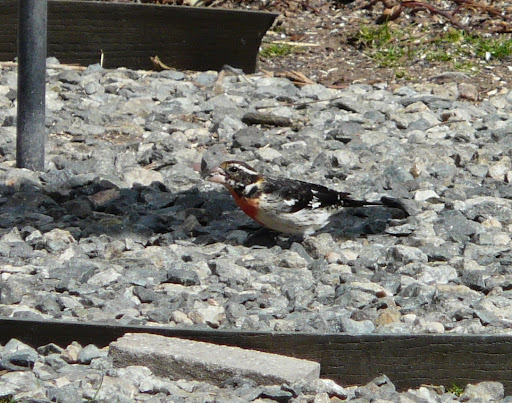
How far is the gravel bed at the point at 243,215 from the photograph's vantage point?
4.08m

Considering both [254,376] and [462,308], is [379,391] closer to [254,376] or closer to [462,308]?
[254,376]

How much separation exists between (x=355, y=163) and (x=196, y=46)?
243 cm

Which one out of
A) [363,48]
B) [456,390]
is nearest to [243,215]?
[456,390]

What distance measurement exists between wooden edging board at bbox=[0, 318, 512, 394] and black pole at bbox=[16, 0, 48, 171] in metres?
2.51

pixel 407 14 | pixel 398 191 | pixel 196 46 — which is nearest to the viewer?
pixel 398 191

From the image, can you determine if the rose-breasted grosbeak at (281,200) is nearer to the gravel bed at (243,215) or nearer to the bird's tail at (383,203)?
the bird's tail at (383,203)

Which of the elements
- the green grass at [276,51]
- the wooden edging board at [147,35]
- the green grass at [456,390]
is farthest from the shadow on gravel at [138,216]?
the green grass at [276,51]

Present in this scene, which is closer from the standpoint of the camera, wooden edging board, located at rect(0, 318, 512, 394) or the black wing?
wooden edging board, located at rect(0, 318, 512, 394)

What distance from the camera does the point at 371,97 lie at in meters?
7.41

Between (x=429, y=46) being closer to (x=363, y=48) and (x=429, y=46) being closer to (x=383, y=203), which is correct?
(x=363, y=48)

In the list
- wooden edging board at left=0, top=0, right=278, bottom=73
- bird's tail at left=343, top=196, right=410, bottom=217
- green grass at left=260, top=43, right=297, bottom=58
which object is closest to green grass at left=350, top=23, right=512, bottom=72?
green grass at left=260, top=43, right=297, bottom=58

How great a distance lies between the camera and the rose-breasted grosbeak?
5109 mm

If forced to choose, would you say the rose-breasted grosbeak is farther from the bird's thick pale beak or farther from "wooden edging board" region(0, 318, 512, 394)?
"wooden edging board" region(0, 318, 512, 394)

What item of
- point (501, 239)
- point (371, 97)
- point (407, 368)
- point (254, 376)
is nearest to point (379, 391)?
point (407, 368)
